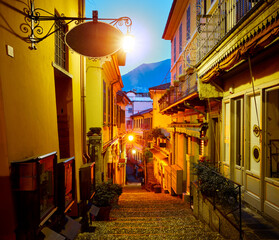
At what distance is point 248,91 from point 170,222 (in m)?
5.31

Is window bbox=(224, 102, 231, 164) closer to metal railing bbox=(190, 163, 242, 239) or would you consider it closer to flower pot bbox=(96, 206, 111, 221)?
metal railing bbox=(190, 163, 242, 239)

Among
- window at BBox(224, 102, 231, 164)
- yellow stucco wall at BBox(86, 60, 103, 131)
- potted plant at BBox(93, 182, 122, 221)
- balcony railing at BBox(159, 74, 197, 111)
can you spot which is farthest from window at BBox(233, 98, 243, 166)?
yellow stucco wall at BBox(86, 60, 103, 131)

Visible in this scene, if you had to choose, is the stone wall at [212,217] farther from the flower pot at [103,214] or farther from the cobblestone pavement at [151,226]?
the flower pot at [103,214]

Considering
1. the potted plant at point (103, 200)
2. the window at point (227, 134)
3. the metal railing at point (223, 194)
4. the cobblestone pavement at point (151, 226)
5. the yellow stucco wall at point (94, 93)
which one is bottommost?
the cobblestone pavement at point (151, 226)

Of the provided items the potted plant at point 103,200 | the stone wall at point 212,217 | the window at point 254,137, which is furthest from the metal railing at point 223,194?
the potted plant at point 103,200

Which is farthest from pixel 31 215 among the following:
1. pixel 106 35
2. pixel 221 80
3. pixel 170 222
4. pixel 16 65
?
pixel 221 80

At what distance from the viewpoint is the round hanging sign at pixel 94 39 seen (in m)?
4.45

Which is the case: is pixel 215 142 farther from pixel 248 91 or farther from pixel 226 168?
pixel 248 91

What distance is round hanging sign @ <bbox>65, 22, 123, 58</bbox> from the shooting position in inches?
175

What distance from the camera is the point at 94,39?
4.57 metres

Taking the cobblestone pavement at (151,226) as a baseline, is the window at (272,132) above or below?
above

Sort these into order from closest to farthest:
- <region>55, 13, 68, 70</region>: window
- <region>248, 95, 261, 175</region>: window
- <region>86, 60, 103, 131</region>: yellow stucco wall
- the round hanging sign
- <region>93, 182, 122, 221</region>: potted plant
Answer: the round hanging sign
<region>248, 95, 261, 175</region>: window
<region>55, 13, 68, 70</region>: window
<region>93, 182, 122, 221</region>: potted plant
<region>86, 60, 103, 131</region>: yellow stucco wall

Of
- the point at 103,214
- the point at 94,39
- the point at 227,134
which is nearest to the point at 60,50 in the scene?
the point at 94,39

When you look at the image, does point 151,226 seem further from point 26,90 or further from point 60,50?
point 60,50
